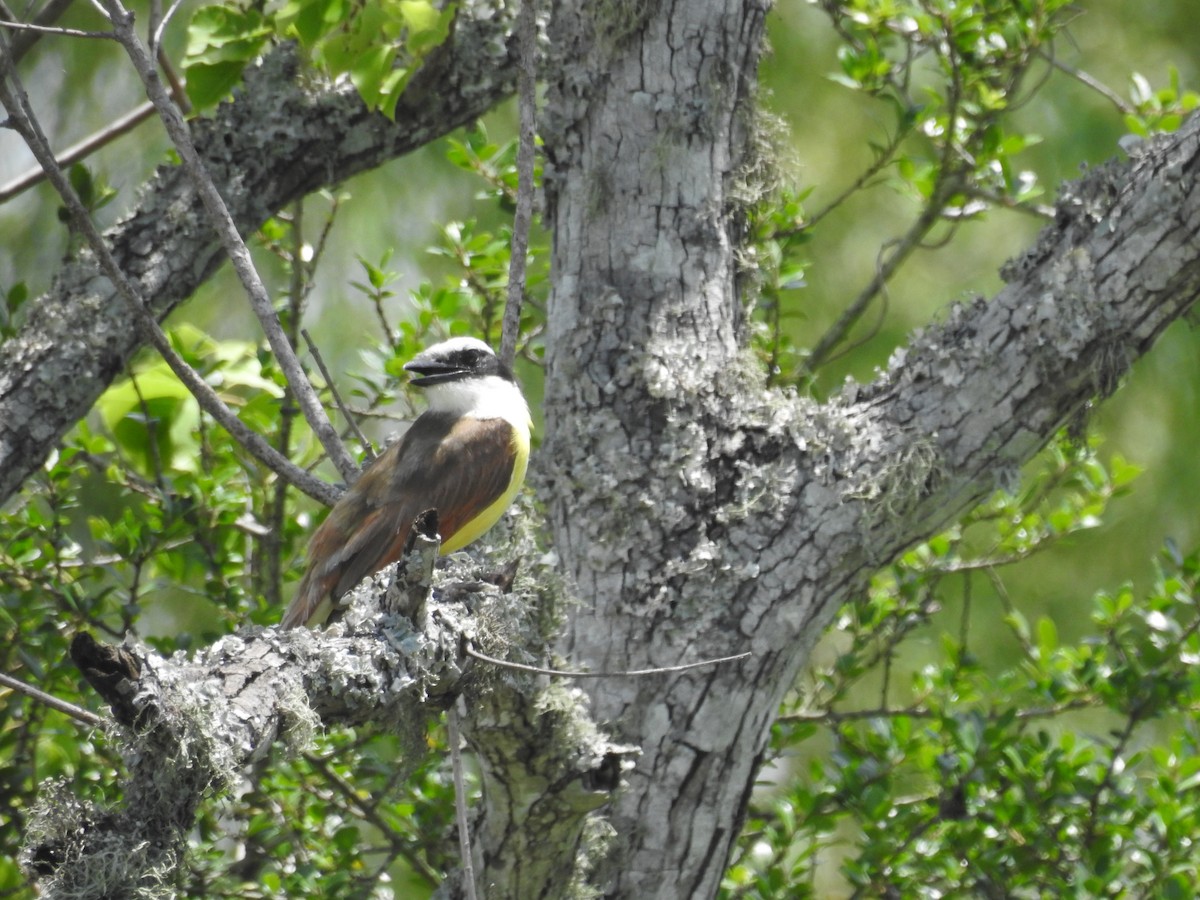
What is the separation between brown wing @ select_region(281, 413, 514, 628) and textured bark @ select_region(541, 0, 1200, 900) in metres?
0.28

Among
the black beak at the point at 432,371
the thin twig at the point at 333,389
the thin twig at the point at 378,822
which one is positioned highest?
the black beak at the point at 432,371

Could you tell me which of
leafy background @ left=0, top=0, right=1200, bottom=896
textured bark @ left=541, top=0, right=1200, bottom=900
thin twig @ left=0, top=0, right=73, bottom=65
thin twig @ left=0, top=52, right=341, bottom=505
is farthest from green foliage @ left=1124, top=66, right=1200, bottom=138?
thin twig @ left=0, top=0, right=73, bottom=65

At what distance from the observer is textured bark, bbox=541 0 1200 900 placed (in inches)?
121

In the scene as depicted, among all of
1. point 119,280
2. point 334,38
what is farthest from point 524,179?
point 119,280

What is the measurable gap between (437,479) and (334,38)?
1224 millimetres

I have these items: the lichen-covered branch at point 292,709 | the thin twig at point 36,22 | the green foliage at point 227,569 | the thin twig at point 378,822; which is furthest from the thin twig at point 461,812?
the thin twig at point 36,22

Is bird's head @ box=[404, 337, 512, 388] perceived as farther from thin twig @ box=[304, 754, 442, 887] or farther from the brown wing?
thin twig @ box=[304, 754, 442, 887]

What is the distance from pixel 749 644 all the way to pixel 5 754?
8.04 feet

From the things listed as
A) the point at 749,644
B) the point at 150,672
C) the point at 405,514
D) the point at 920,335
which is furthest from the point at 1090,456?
the point at 150,672

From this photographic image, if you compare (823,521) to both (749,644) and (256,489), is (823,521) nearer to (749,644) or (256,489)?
(749,644)

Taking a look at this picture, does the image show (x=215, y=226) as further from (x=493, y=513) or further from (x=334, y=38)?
(x=493, y=513)

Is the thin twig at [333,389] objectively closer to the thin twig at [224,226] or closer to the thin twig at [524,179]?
the thin twig at [224,226]

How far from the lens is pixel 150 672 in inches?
74.5

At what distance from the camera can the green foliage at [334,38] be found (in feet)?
10.5
